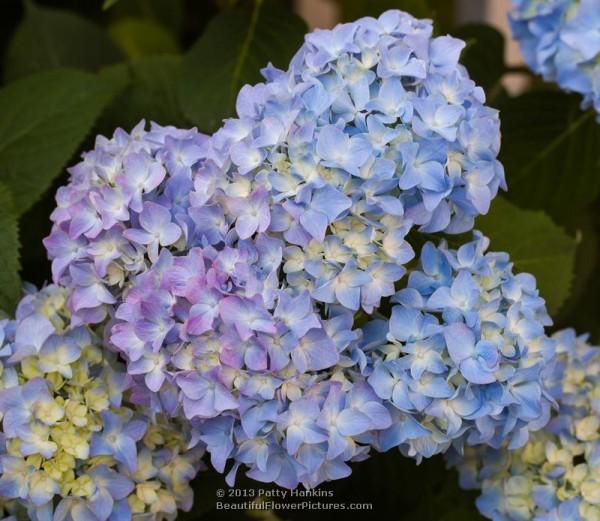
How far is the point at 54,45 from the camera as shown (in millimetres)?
1214

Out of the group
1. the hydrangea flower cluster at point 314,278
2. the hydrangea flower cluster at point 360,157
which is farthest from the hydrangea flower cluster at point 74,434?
the hydrangea flower cluster at point 360,157

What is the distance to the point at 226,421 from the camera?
64 centimetres

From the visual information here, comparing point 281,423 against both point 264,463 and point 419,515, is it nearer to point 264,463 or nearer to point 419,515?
point 264,463

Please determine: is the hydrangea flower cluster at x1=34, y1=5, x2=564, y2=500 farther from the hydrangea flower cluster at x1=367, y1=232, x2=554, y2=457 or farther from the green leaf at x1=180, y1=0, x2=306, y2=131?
the green leaf at x1=180, y1=0, x2=306, y2=131

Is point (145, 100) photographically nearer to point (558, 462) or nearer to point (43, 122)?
point (43, 122)

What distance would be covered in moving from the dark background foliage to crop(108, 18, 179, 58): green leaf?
205 millimetres

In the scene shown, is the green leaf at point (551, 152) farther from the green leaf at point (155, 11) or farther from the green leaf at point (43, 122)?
the green leaf at point (155, 11)

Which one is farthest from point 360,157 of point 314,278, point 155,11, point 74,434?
point 155,11

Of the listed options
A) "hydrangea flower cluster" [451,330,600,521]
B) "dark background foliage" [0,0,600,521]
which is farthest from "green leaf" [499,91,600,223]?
"hydrangea flower cluster" [451,330,600,521]

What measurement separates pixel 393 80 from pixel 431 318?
0.16 meters

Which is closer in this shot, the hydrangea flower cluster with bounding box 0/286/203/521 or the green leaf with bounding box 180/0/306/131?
the hydrangea flower cluster with bounding box 0/286/203/521

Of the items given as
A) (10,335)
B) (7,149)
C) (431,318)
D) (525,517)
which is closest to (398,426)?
(431,318)

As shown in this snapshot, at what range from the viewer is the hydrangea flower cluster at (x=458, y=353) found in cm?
62

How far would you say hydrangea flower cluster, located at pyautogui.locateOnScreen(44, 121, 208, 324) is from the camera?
647 mm
